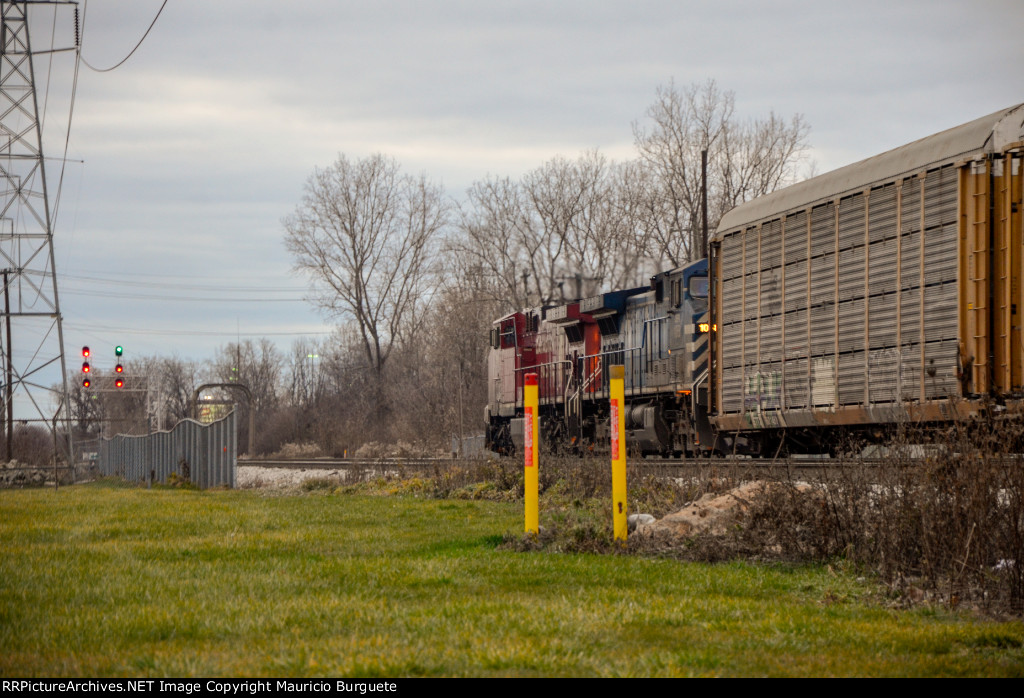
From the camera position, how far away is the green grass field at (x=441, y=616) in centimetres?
462

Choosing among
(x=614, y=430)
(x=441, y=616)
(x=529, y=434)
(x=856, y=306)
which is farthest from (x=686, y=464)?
(x=441, y=616)

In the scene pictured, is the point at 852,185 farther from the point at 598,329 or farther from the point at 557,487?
the point at 598,329

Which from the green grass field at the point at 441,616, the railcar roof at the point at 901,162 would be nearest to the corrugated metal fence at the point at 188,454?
the railcar roof at the point at 901,162

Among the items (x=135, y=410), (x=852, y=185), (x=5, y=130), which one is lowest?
(x=135, y=410)

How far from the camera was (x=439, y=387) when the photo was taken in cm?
5250

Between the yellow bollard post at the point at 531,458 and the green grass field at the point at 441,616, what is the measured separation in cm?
49

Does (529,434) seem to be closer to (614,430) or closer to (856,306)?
(614,430)

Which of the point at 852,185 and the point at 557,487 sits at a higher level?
the point at 852,185

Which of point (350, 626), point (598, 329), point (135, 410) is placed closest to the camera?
point (350, 626)

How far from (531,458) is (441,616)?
3.66m

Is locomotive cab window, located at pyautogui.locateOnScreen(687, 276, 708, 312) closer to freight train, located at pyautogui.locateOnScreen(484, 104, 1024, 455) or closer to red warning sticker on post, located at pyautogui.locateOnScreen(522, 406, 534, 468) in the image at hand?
freight train, located at pyautogui.locateOnScreen(484, 104, 1024, 455)

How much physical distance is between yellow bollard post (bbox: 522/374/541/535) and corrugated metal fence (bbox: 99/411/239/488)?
13.6 metres
